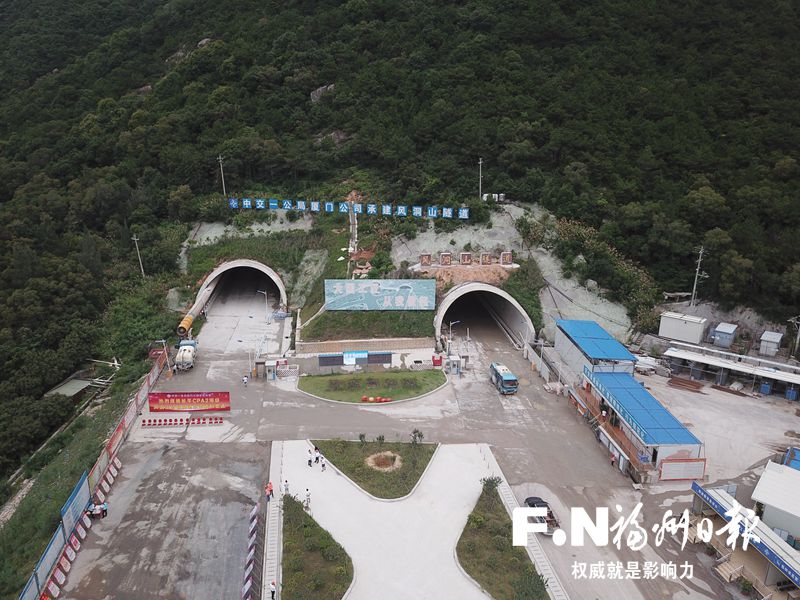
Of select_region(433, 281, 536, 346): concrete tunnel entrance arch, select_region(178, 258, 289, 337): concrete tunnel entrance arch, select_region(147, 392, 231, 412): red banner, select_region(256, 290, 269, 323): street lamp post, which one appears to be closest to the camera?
select_region(147, 392, 231, 412): red banner

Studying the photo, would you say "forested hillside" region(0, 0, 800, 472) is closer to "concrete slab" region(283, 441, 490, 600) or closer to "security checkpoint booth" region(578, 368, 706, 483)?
"security checkpoint booth" region(578, 368, 706, 483)

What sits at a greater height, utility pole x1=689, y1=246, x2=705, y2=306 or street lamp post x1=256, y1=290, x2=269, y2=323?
utility pole x1=689, y1=246, x2=705, y2=306

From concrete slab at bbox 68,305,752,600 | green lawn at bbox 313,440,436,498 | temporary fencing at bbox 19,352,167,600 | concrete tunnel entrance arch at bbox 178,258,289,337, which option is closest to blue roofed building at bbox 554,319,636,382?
concrete slab at bbox 68,305,752,600

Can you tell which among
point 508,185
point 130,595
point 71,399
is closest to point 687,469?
point 130,595

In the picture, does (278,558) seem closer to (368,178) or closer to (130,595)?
(130,595)

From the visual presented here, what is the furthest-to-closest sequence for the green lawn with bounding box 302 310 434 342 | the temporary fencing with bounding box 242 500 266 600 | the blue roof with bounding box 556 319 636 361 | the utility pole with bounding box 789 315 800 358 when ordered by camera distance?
the green lawn with bounding box 302 310 434 342, the utility pole with bounding box 789 315 800 358, the blue roof with bounding box 556 319 636 361, the temporary fencing with bounding box 242 500 266 600

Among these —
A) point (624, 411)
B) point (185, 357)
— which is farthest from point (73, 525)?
point (624, 411)
